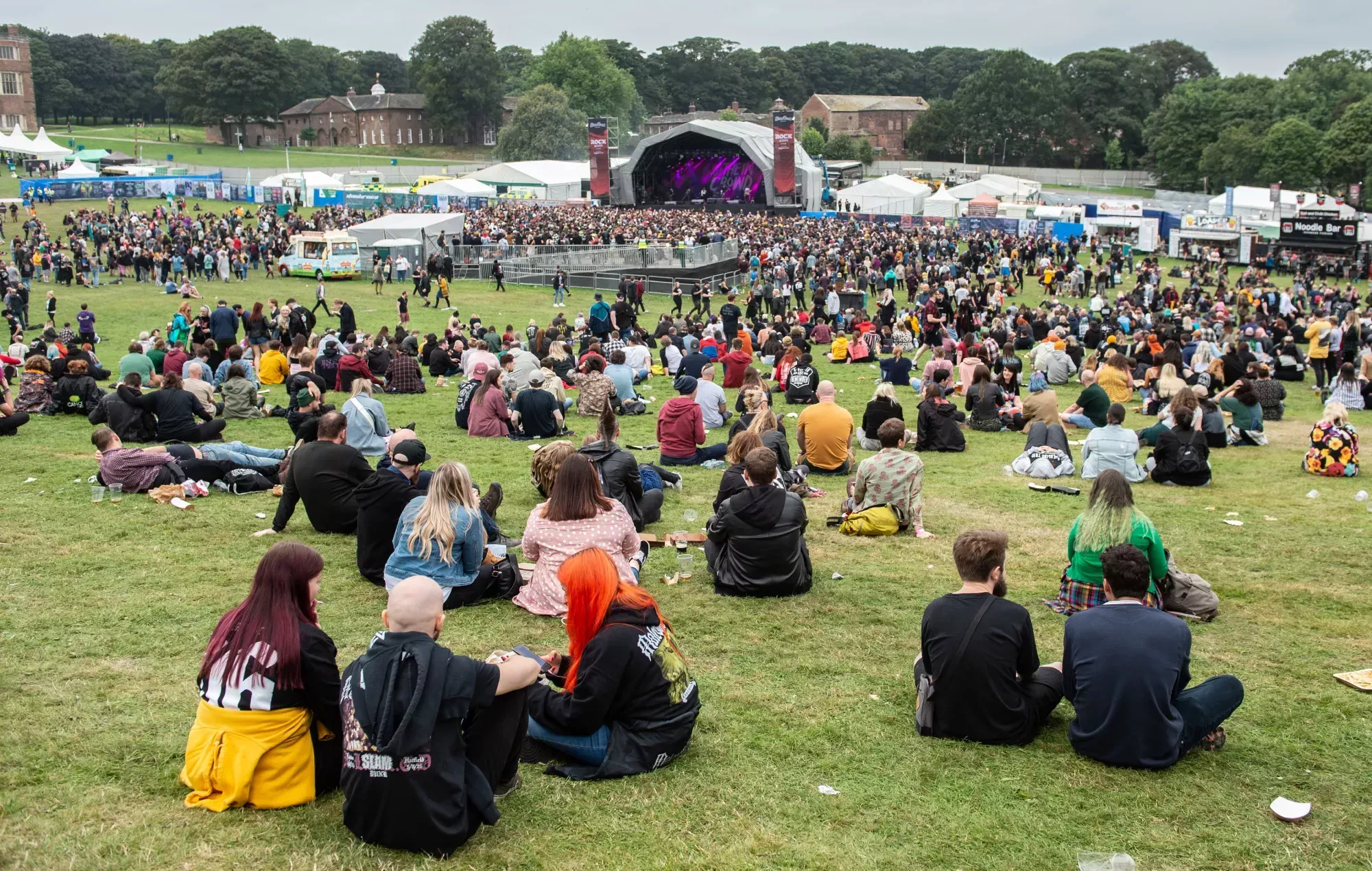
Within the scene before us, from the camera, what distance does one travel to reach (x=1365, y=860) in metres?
4.36

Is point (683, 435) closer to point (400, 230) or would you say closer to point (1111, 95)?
point (400, 230)

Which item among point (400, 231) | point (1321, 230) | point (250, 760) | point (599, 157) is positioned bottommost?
point (250, 760)

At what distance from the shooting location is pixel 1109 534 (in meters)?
6.68

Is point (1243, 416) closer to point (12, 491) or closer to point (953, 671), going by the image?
point (953, 671)

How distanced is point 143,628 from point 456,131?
120462mm

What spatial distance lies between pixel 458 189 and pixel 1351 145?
5878 cm

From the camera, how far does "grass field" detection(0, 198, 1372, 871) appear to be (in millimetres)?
4441

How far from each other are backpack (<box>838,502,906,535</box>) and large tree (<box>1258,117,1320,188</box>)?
8145 centimetres

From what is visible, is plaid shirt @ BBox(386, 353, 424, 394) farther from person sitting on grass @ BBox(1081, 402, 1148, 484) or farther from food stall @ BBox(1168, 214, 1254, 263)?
food stall @ BBox(1168, 214, 1254, 263)

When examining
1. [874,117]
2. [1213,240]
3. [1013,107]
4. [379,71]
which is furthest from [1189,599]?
[379,71]

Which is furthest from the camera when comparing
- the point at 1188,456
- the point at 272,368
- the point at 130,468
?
the point at 272,368

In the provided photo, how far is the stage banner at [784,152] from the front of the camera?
5825 cm

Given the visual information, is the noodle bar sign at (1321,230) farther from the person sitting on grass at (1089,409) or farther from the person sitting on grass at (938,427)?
the person sitting on grass at (938,427)

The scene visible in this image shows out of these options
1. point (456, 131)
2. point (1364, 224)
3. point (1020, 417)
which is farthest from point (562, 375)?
point (456, 131)
